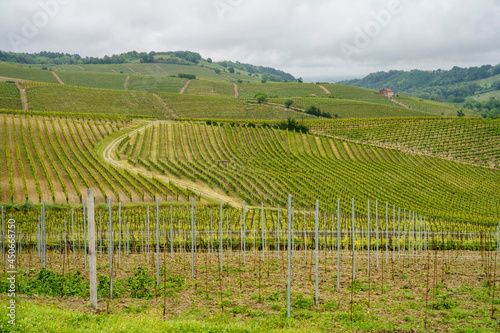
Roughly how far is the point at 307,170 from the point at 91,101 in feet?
218

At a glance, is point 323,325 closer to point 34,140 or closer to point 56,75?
point 34,140

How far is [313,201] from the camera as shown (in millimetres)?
42812

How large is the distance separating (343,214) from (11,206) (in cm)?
2907

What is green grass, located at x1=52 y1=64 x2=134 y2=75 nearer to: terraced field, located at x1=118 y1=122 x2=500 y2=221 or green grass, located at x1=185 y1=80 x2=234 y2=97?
green grass, located at x1=185 y1=80 x2=234 y2=97

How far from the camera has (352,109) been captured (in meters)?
108

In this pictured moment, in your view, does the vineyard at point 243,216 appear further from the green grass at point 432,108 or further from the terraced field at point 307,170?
the green grass at point 432,108

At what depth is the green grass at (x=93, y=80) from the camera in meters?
136

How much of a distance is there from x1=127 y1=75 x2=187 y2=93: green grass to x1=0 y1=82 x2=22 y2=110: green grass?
134 ft

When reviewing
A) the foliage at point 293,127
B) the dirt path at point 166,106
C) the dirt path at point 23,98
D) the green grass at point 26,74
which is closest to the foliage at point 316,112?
the foliage at point 293,127

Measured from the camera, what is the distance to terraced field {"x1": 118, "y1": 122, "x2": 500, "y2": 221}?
145 ft

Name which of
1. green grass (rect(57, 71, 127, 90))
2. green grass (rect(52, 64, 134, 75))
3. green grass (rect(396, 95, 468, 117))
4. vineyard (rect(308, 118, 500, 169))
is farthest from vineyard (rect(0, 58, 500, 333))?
green grass (rect(52, 64, 134, 75))

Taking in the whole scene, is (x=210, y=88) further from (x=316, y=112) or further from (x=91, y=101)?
(x=91, y=101)

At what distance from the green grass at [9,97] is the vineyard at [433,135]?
63897mm

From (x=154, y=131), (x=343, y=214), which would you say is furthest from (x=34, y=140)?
(x=343, y=214)
